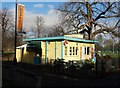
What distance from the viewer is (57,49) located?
26125 millimetres

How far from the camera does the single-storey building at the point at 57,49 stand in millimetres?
25828

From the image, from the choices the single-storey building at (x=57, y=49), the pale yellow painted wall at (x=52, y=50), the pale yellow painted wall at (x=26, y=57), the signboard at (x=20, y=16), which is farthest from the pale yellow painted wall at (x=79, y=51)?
the signboard at (x=20, y=16)

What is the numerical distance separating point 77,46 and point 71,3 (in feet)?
50.6

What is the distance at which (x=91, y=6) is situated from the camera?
135ft

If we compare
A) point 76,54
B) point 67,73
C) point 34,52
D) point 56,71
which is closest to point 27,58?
point 34,52

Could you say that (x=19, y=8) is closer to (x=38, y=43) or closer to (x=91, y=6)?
(x=38, y=43)

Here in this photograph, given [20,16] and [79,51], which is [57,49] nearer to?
[79,51]

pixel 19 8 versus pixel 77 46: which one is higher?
pixel 19 8

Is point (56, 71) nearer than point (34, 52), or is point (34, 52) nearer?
point (56, 71)

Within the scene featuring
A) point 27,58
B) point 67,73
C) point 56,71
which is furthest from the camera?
point 27,58

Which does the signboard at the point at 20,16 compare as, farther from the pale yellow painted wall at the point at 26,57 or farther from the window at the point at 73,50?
the pale yellow painted wall at the point at 26,57

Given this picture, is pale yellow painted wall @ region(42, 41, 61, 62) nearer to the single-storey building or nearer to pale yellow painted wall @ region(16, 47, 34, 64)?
the single-storey building

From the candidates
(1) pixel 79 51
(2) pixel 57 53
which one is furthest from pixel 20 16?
(1) pixel 79 51

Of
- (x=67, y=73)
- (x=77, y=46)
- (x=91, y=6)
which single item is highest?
(x=91, y=6)
